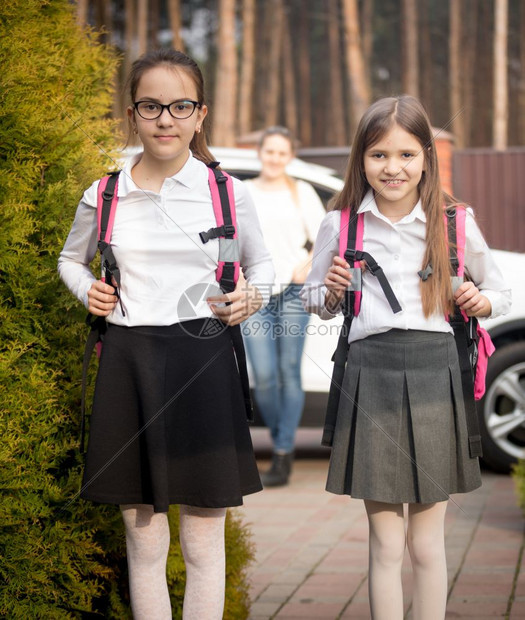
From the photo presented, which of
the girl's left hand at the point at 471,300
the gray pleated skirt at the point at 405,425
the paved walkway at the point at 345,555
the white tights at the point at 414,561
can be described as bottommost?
the paved walkway at the point at 345,555

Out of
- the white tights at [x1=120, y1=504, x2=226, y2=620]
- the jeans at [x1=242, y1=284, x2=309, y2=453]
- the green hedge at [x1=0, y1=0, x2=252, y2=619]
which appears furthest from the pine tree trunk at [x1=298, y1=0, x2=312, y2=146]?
the white tights at [x1=120, y1=504, x2=226, y2=620]

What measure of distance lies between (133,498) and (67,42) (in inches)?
61.9

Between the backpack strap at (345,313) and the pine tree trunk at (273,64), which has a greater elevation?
the pine tree trunk at (273,64)

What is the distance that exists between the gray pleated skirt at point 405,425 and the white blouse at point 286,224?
311 centimetres

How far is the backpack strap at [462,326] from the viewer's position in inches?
117

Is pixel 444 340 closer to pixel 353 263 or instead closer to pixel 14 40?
pixel 353 263

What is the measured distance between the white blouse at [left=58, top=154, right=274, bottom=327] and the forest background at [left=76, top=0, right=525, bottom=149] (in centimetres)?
2377

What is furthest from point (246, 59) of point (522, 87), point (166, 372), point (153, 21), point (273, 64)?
point (166, 372)

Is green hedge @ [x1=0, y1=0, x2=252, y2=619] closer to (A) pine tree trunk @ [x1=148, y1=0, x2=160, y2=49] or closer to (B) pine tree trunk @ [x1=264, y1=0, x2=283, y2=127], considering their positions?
(B) pine tree trunk @ [x1=264, y1=0, x2=283, y2=127]

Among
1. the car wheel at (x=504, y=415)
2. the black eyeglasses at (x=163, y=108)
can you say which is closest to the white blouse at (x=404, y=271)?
the black eyeglasses at (x=163, y=108)

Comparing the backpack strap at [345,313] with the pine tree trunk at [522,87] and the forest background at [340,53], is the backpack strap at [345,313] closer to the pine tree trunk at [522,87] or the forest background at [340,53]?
the forest background at [340,53]

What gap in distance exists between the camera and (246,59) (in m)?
27.7

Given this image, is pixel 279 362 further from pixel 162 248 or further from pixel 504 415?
pixel 162 248

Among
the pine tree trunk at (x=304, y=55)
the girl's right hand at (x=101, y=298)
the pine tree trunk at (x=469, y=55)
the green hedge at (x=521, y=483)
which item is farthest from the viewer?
the pine tree trunk at (x=304, y=55)
